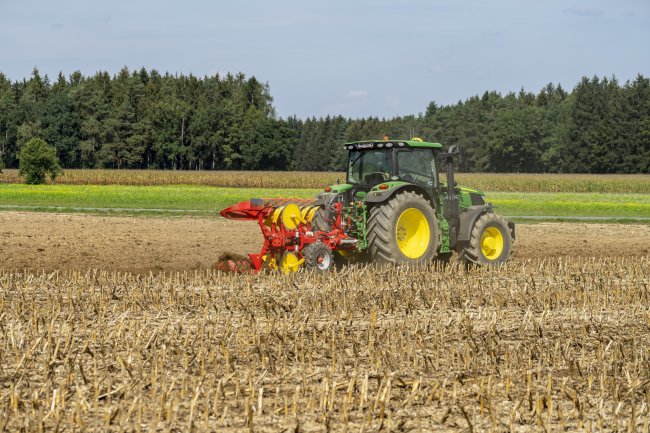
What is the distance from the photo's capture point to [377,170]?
14.9 metres

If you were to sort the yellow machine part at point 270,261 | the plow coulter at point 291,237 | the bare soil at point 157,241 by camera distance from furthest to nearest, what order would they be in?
the bare soil at point 157,241 → the yellow machine part at point 270,261 → the plow coulter at point 291,237

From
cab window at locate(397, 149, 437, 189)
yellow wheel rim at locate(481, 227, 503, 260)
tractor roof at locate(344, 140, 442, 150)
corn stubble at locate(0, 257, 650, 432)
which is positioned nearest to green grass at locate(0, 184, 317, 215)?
yellow wheel rim at locate(481, 227, 503, 260)

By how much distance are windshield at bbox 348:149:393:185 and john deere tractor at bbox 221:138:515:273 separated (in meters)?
0.02

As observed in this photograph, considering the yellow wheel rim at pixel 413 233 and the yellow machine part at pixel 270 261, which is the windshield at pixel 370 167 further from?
the yellow machine part at pixel 270 261

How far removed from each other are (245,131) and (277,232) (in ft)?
300

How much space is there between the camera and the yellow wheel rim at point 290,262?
550 inches

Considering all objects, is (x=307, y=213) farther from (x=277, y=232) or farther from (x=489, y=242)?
(x=489, y=242)

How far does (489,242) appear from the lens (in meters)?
15.9

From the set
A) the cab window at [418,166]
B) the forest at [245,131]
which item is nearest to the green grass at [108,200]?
the cab window at [418,166]

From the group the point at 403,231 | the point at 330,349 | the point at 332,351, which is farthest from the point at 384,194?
the point at 332,351

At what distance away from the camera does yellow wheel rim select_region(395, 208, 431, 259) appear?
1437 centimetres

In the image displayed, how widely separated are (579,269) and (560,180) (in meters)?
48.3

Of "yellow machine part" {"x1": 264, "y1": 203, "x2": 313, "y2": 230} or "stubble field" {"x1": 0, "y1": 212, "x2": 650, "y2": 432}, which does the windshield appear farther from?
"stubble field" {"x1": 0, "y1": 212, "x2": 650, "y2": 432}

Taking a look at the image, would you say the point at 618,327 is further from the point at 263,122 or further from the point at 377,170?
the point at 263,122
